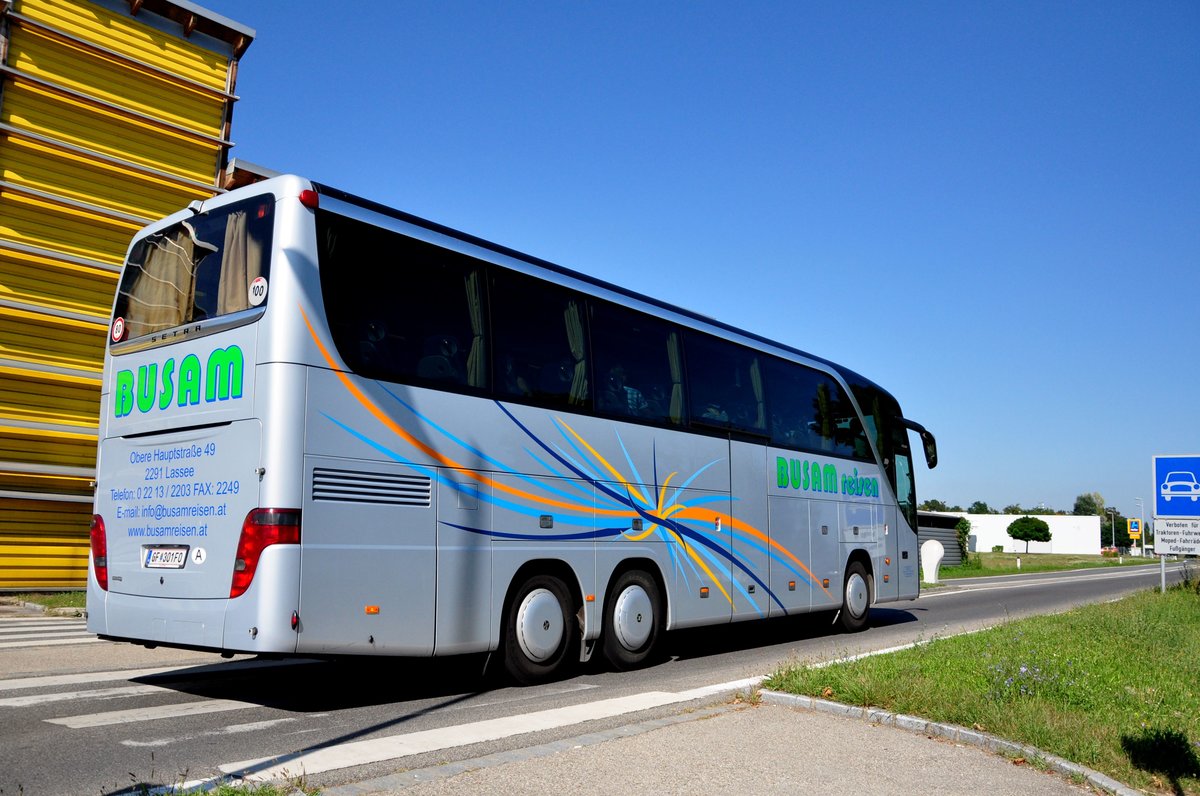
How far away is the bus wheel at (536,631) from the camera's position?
927 centimetres

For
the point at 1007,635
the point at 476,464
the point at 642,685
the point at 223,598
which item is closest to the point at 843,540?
the point at 1007,635

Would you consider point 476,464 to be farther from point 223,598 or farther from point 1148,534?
point 1148,534

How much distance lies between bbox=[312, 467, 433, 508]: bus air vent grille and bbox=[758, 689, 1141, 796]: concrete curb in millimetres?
3180

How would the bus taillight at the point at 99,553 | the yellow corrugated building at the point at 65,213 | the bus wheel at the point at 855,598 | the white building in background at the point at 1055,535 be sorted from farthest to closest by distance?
the white building in background at the point at 1055,535 < the yellow corrugated building at the point at 65,213 < the bus wheel at the point at 855,598 < the bus taillight at the point at 99,553

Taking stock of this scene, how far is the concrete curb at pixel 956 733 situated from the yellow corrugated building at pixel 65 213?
16694 millimetres

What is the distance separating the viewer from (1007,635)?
12.6 m

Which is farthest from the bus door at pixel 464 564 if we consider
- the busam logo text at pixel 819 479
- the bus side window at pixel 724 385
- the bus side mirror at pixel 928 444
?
the bus side mirror at pixel 928 444

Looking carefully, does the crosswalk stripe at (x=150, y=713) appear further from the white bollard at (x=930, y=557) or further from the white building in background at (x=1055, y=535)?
the white building in background at (x=1055, y=535)

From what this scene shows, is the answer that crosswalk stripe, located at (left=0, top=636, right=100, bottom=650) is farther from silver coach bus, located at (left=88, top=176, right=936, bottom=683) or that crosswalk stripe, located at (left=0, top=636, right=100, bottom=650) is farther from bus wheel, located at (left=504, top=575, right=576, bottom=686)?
bus wheel, located at (left=504, top=575, right=576, bottom=686)

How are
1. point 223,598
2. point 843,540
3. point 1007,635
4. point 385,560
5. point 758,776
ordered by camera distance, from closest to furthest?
point 758,776 < point 223,598 < point 385,560 < point 1007,635 < point 843,540

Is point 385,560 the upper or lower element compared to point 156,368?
lower

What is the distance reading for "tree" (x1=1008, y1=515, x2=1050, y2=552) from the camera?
115 meters

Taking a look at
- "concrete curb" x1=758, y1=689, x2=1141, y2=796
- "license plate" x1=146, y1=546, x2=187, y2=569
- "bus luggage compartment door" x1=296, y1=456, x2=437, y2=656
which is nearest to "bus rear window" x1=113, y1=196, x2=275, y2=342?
"bus luggage compartment door" x1=296, y1=456, x2=437, y2=656

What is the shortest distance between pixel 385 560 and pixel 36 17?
1779 cm
